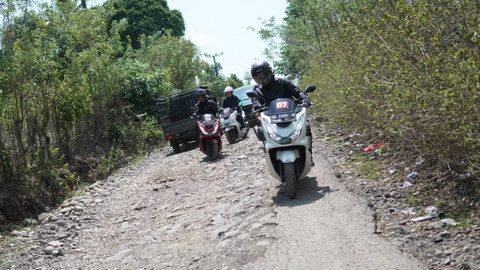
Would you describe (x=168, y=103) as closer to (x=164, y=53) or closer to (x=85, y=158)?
(x=85, y=158)

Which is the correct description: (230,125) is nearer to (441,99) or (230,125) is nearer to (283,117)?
(283,117)

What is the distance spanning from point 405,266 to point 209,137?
802cm

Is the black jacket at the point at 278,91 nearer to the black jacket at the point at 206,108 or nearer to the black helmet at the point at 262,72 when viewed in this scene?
the black helmet at the point at 262,72

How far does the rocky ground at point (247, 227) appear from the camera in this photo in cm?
446

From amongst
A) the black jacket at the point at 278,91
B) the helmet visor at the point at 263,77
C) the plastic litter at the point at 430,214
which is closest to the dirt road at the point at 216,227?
the plastic litter at the point at 430,214

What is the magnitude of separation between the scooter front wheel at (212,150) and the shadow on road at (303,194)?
4.60 meters

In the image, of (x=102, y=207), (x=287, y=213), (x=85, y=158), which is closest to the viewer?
(x=287, y=213)

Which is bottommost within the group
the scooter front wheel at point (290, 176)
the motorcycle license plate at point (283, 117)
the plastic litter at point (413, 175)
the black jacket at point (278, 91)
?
the plastic litter at point (413, 175)

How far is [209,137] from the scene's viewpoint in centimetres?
1170

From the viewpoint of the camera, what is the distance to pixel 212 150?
38.4 feet

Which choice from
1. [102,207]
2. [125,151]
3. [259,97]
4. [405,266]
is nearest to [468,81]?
[405,266]

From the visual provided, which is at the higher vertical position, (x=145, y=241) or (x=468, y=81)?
(x=468, y=81)

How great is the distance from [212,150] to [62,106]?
409 cm

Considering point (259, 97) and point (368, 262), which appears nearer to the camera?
point (368, 262)
